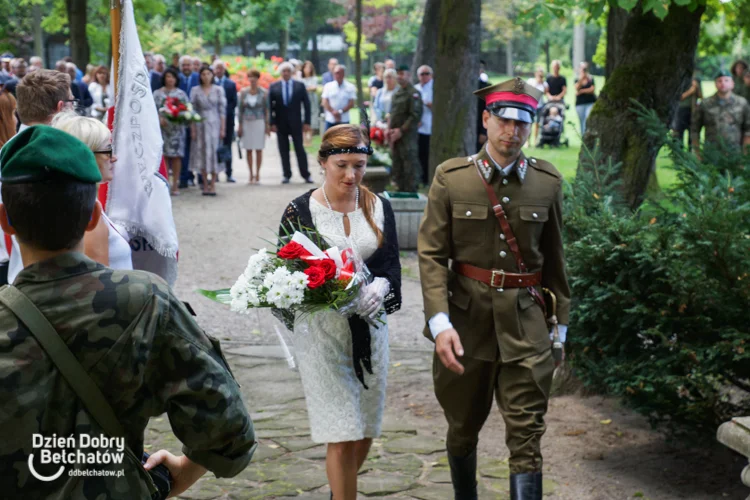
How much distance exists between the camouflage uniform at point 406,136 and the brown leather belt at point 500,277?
12157 millimetres

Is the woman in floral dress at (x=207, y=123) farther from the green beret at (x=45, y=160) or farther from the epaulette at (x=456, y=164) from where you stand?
the green beret at (x=45, y=160)

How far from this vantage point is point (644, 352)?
608 cm

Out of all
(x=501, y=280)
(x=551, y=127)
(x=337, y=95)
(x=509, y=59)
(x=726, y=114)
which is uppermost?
(x=509, y=59)

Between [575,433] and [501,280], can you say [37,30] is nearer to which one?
[575,433]

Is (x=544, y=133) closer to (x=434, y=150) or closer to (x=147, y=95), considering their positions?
(x=434, y=150)

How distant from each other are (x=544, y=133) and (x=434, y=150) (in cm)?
1518

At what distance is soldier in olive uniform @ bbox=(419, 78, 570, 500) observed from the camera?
500cm

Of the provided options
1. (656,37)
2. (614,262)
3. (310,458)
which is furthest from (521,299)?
(656,37)

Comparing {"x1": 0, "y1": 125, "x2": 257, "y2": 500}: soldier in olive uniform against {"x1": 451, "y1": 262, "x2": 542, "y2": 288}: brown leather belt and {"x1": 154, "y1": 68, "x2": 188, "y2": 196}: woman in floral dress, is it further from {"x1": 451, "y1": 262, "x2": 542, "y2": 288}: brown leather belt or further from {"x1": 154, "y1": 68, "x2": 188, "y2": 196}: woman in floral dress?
{"x1": 154, "y1": 68, "x2": 188, "y2": 196}: woman in floral dress

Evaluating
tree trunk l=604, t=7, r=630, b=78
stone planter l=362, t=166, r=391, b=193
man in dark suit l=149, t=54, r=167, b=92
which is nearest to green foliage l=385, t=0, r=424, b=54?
man in dark suit l=149, t=54, r=167, b=92

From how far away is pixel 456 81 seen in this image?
13.4 metres

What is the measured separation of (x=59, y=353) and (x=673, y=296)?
13.9 feet

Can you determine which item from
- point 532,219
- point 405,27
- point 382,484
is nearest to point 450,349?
point 532,219

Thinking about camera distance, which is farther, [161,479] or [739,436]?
[739,436]
